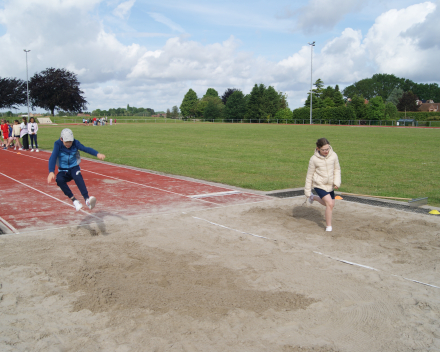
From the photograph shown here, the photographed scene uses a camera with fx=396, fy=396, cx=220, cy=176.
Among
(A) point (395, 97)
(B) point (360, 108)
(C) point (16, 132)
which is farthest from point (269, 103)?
(C) point (16, 132)

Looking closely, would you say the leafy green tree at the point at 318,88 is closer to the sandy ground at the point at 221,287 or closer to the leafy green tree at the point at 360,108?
the leafy green tree at the point at 360,108

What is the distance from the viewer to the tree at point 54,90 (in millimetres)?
84188

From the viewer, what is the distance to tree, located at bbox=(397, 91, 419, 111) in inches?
4530

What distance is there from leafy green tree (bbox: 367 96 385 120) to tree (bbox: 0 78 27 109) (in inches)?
2886

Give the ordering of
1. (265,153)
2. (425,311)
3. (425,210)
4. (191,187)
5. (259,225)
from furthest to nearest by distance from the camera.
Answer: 1. (265,153)
2. (191,187)
3. (425,210)
4. (259,225)
5. (425,311)

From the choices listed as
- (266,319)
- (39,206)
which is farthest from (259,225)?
(39,206)

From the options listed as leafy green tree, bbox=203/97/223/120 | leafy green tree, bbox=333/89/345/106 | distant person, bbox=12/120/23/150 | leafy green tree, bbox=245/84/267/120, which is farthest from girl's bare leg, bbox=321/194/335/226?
leafy green tree, bbox=203/97/223/120

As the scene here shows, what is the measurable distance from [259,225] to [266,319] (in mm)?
3738

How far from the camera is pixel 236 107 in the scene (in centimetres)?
10250

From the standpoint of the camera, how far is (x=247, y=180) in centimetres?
1325

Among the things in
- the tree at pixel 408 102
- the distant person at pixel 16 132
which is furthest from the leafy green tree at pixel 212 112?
the distant person at pixel 16 132

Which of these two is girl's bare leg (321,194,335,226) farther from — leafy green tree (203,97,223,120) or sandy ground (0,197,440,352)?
leafy green tree (203,97,223,120)

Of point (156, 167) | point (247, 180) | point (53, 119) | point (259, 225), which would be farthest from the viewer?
point (53, 119)

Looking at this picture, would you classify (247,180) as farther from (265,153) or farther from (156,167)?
(265,153)
